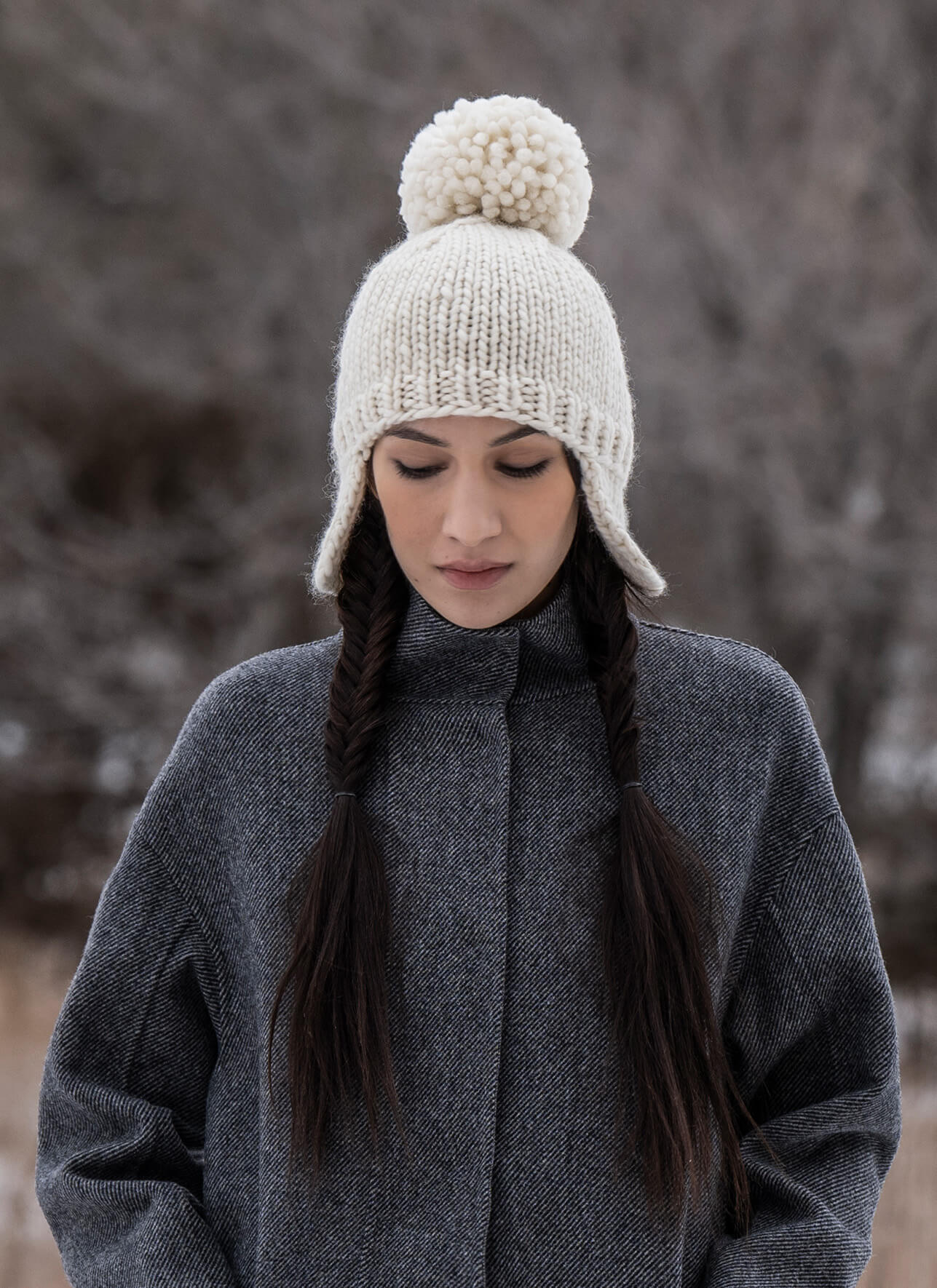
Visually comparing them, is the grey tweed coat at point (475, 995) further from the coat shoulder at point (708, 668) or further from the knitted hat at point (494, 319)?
the knitted hat at point (494, 319)

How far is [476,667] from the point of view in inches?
54.1

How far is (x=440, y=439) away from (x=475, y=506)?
0.07 m

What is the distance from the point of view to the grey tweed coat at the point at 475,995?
4.24ft

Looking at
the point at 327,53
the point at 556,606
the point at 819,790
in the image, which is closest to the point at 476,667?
the point at 556,606

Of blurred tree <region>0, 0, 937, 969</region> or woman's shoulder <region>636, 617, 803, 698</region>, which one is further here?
blurred tree <region>0, 0, 937, 969</region>

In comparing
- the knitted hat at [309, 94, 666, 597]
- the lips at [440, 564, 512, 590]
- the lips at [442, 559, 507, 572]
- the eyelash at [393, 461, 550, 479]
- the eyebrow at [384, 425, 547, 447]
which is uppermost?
the knitted hat at [309, 94, 666, 597]

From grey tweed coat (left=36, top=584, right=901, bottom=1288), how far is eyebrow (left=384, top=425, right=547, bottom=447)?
0.19m

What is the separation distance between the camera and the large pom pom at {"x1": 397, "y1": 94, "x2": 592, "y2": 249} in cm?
134

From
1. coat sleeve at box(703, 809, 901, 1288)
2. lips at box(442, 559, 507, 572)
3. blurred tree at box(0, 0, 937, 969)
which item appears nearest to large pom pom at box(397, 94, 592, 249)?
lips at box(442, 559, 507, 572)

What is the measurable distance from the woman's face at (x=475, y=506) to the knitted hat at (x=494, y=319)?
2 cm

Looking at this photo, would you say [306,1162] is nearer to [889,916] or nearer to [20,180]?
[889,916]

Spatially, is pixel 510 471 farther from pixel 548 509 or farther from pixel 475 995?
pixel 475 995

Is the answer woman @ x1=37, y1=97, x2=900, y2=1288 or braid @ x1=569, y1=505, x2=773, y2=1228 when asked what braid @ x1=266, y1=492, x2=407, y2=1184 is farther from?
braid @ x1=569, y1=505, x2=773, y2=1228

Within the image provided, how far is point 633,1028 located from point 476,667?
1.27 ft
